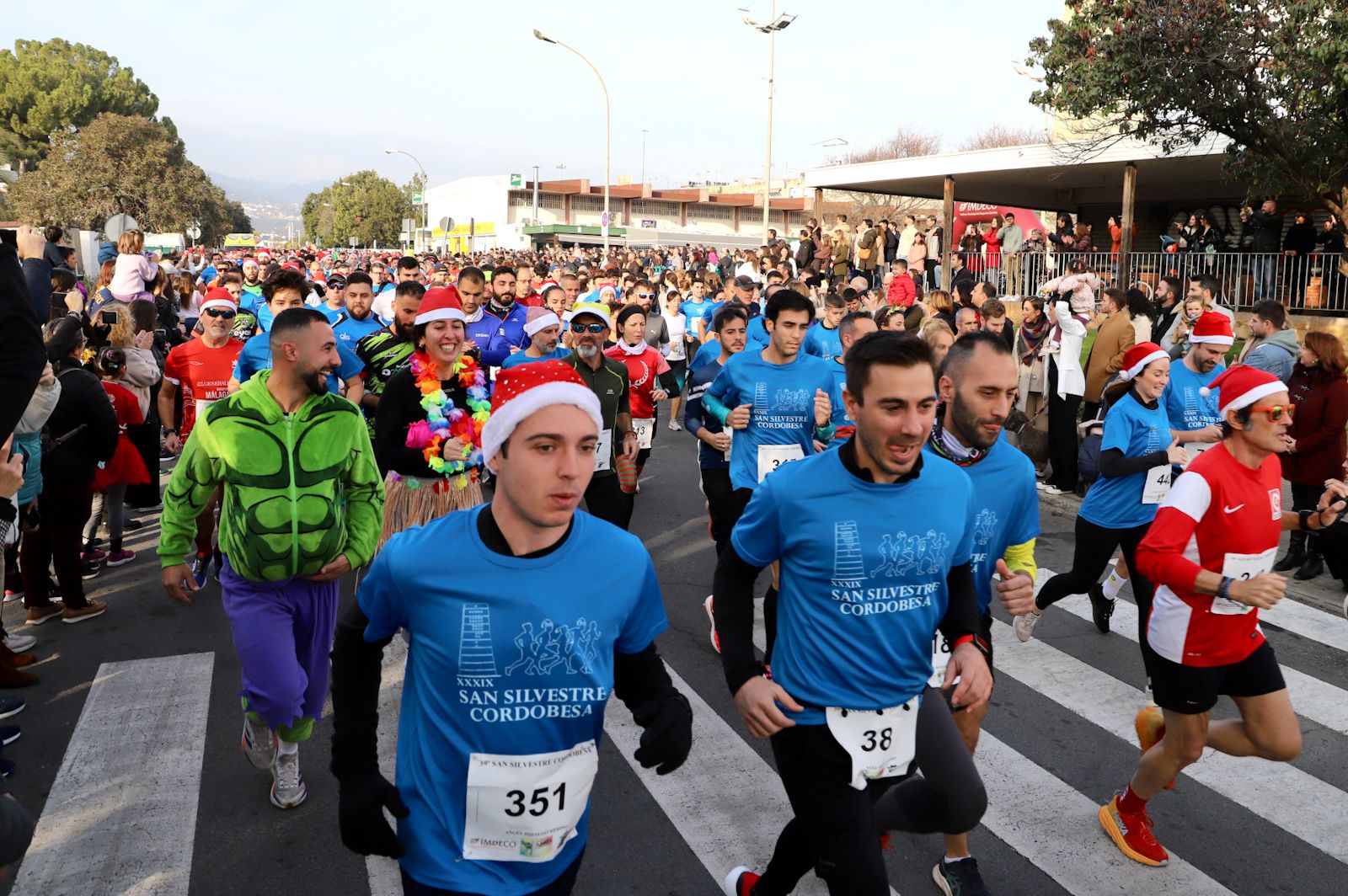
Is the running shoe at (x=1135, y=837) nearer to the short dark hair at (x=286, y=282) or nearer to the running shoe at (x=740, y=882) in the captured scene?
the running shoe at (x=740, y=882)

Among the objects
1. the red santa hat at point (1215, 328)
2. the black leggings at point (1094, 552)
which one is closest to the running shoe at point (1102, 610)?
the black leggings at point (1094, 552)

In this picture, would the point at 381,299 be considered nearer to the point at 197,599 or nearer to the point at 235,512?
the point at 197,599

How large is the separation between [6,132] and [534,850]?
82972mm

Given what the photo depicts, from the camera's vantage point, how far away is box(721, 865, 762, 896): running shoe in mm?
3756

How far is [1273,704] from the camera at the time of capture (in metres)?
4.18

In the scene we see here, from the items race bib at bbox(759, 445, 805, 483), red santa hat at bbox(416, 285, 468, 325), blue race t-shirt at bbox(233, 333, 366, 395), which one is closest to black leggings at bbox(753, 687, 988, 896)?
race bib at bbox(759, 445, 805, 483)

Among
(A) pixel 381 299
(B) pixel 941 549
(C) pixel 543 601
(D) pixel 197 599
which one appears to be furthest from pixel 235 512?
(A) pixel 381 299

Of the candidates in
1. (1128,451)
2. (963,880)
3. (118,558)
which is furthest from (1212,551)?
(118,558)

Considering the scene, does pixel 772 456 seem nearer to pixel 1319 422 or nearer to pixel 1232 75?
pixel 1319 422

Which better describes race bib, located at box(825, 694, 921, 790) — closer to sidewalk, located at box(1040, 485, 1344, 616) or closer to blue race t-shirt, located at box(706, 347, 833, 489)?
blue race t-shirt, located at box(706, 347, 833, 489)

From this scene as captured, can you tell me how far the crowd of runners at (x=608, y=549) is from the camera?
254cm

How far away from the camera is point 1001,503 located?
402cm

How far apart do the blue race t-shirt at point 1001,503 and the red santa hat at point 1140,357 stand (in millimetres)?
2353

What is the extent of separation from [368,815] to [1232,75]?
47.5ft
